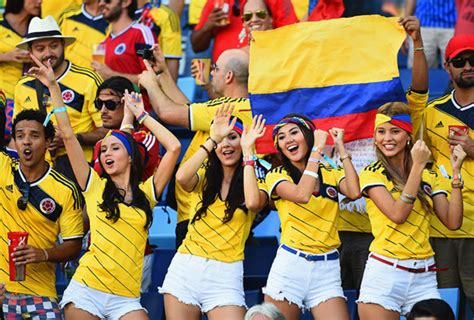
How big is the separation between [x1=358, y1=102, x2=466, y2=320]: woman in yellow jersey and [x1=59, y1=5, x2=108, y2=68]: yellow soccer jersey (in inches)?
147

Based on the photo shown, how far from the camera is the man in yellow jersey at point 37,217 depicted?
331 inches

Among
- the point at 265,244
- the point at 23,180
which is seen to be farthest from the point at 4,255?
the point at 265,244

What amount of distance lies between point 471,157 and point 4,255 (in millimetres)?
3356

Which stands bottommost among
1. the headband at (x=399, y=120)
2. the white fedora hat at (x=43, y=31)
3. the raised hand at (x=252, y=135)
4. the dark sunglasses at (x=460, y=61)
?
the raised hand at (x=252, y=135)

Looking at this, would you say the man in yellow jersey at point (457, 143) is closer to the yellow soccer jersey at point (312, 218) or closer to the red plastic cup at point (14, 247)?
the yellow soccer jersey at point (312, 218)

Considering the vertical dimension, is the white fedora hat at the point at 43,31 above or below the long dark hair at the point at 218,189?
above

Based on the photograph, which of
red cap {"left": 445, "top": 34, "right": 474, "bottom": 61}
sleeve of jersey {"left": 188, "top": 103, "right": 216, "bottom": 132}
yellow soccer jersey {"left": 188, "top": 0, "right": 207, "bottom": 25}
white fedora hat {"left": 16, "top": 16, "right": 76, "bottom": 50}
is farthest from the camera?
yellow soccer jersey {"left": 188, "top": 0, "right": 207, "bottom": 25}

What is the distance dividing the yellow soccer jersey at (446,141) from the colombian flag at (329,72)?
29 cm

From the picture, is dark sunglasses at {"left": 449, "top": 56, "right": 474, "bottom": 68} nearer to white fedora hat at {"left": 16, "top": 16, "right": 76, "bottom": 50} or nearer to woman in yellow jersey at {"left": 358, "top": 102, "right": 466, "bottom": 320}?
woman in yellow jersey at {"left": 358, "top": 102, "right": 466, "bottom": 320}

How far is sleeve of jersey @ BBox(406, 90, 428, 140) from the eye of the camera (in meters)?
8.93

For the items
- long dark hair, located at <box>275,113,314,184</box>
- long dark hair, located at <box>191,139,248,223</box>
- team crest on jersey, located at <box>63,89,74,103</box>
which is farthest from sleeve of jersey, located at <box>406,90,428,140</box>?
team crest on jersey, located at <box>63,89,74,103</box>

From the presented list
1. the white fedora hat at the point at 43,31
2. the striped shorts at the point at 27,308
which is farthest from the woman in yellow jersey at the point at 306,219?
the white fedora hat at the point at 43,31

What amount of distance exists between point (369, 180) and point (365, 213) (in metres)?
0.81

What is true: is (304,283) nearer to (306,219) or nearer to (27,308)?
(306,219)
